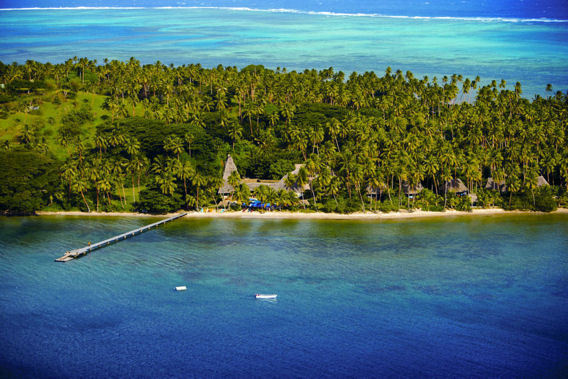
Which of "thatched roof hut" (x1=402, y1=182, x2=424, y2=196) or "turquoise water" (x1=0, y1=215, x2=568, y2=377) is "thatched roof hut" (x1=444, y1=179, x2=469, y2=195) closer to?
"thatched roof hut" (x1=402, y1=182, x2=424, y2=196)

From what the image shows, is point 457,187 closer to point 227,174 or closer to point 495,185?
point 495,185

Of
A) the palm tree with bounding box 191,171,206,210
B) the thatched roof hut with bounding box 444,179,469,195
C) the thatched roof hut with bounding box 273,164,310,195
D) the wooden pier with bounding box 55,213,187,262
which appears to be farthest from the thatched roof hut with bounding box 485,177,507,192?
the wooden pier with bounding box 55,213,187,262

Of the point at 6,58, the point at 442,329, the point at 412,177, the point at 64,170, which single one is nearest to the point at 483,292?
the point at 442,329

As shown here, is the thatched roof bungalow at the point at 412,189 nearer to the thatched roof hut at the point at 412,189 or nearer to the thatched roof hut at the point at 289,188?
the thatched roof hut at the point at 412,189

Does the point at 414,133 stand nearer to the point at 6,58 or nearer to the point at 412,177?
the point at 412,177

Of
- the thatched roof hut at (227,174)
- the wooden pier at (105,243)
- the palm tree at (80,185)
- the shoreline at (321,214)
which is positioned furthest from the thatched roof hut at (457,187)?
the palm tree at (80,185)

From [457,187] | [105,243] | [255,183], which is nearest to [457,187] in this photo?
[457,187]
